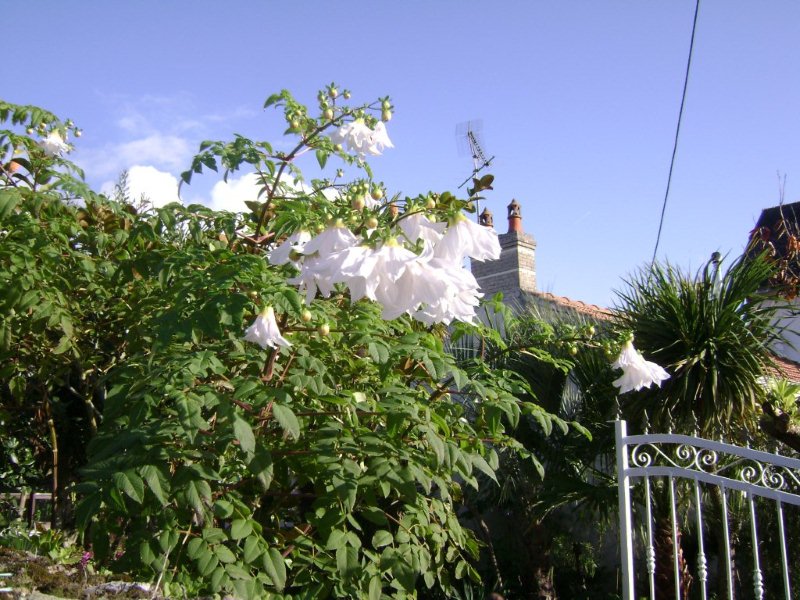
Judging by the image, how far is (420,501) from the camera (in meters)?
3.46

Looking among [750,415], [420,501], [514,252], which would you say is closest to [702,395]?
[750,415]

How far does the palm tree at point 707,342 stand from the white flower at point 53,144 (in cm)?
436

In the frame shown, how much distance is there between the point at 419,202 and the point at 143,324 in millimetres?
1877

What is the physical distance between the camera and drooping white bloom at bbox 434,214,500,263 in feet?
Answer: 6.35

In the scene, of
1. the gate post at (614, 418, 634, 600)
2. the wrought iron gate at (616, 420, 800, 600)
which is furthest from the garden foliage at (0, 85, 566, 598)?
the wrought iron gate at (616, 420, 800, 600)

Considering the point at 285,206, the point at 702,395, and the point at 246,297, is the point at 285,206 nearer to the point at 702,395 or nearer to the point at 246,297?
the point at 246,297

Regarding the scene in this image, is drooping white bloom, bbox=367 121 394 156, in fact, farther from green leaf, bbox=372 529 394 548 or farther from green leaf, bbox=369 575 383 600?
green leaf, bbox=369 575 383 600

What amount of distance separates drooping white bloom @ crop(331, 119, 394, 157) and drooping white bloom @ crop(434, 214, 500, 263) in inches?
46.6

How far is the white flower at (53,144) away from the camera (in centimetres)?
414

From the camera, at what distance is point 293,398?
3.11 meters

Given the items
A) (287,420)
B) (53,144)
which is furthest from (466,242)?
(53,144)

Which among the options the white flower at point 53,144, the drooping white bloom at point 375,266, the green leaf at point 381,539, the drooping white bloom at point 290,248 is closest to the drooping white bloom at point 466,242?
the drooping white bloom at point 375,266

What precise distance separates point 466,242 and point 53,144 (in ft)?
9.96

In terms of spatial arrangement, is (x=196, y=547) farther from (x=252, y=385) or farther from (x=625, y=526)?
(x=625, y=526)
